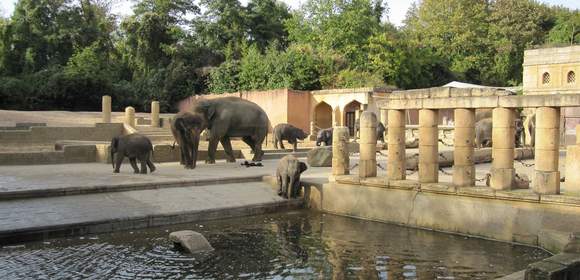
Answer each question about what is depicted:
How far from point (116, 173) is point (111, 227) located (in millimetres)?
4179

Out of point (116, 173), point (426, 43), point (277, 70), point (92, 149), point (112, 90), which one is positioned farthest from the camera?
point (426, 43)

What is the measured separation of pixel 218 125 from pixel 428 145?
24.0 feet

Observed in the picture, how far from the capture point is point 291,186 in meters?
12.7

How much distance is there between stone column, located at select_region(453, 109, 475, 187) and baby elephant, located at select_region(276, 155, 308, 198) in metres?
3.58

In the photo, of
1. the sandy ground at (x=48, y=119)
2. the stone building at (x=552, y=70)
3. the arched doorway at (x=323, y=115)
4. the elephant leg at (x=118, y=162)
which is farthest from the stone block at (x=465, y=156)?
the stone building at (x=552, y=70)

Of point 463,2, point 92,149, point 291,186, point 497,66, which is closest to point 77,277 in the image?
point 291,186

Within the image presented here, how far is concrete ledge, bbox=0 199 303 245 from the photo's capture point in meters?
8.72

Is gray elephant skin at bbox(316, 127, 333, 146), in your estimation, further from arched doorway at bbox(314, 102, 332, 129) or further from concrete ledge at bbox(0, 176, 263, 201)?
arched doorway at bbox(314, 102, 332, 129)

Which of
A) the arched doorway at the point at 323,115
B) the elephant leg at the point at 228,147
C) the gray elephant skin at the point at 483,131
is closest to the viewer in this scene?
the elephant leg at the point at 228,147

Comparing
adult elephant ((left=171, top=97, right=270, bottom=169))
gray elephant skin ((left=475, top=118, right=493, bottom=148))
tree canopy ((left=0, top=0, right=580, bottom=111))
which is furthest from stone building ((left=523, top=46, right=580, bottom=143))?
adult elephant ((left=171, top=97, right=270, bottom=169))

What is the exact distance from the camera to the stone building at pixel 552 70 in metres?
39.6

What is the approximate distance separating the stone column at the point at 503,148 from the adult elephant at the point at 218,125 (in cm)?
800

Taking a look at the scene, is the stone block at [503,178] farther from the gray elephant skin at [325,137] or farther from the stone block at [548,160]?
the gray elephant skin at [325,137]

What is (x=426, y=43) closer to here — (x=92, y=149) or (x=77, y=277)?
(x=92, y=149)
